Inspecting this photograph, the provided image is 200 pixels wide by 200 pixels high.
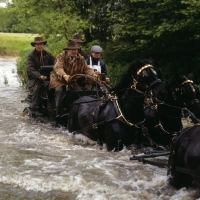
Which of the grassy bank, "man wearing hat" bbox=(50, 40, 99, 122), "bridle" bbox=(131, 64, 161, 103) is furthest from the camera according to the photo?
the grassy bank

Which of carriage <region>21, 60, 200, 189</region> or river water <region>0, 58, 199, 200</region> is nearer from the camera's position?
river water <region>0, 58, 199, 200</region>

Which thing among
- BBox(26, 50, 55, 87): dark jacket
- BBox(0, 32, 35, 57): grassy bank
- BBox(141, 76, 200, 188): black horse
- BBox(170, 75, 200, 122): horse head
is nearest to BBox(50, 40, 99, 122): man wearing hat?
BBox(26, 50, 55, 87): dark jacket

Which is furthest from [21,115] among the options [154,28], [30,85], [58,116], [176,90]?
[176,90]

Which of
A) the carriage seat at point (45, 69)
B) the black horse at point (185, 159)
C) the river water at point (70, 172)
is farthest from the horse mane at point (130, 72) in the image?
the carriage seat at point (45, 69)

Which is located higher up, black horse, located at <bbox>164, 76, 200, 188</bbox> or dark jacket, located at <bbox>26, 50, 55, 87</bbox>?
dark jacket, located at <bbox>26, 50, 55, 87</bbox>

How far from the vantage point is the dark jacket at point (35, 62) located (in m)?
9.95

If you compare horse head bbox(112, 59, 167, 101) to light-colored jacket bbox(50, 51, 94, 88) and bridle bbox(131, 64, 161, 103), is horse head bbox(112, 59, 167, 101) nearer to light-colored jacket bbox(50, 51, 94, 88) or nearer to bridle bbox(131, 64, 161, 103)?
bridle bbox(131, 64, 161, 103)

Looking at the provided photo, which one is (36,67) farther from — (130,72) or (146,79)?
(146,79)

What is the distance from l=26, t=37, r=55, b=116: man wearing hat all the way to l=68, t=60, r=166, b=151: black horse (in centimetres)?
298

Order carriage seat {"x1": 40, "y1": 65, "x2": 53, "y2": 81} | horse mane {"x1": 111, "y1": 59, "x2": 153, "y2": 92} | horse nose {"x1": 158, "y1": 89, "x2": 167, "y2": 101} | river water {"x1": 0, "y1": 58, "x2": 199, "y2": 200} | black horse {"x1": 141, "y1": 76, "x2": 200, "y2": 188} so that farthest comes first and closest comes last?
1. carriage seat {"x1": 40, "y1": 65, "x2": 53, "y2": 81}
2. horse mane {"x1": 111, "y1": 59, "x2": 153, "y2": 92}
3. horse nose {"x1": 158, "y1": 89, "x2": 167, "y2": 101}
4. river water {"x1": 0, "y1": 58, "x2": 199, "y2": 200}
5. black horse {"x1": 141, "y1": 76, "x2": 200, "y2": 188}

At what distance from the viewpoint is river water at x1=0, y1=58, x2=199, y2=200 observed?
515 cm

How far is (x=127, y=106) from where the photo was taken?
21.4 feet

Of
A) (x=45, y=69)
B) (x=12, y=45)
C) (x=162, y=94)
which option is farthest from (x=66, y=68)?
(x=12, y=45)

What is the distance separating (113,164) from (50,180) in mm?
1265
